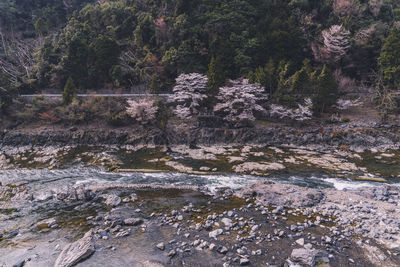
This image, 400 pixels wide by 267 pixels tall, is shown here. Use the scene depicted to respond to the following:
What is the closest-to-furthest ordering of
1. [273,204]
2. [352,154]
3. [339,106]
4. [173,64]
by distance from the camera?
[273,204] → [352,154] → [339,106] → [173,64]

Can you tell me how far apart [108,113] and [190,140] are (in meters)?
11.6

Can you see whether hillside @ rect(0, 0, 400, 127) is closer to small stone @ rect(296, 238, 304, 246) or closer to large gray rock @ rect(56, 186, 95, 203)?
large gray rock @ rect(56, 186, 95, 203)

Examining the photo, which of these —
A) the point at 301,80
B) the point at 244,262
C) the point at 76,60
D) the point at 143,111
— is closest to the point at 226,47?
the point at 301,80

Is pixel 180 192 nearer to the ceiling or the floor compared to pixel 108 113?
nearer to the floor

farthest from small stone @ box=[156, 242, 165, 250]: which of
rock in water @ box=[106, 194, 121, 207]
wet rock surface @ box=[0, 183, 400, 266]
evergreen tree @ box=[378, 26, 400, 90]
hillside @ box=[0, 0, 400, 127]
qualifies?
evergreen tree @ box=[378, 26, 400, 90]

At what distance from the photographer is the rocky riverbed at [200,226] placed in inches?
328

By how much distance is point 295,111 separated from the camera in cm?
2523

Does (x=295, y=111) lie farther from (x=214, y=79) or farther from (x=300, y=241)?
(x=300, y=241)

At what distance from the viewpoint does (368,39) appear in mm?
31391

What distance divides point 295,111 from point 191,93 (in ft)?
42.6

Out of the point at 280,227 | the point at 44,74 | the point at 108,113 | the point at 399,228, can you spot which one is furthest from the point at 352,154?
the point at 44,74

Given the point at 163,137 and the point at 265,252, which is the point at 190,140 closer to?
the point at 163,137

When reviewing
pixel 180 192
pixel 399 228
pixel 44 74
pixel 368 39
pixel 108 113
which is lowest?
pixel 180 192

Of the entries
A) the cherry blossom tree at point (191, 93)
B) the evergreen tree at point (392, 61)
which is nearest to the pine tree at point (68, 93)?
the cherry blossom tree at point (191, 93)
